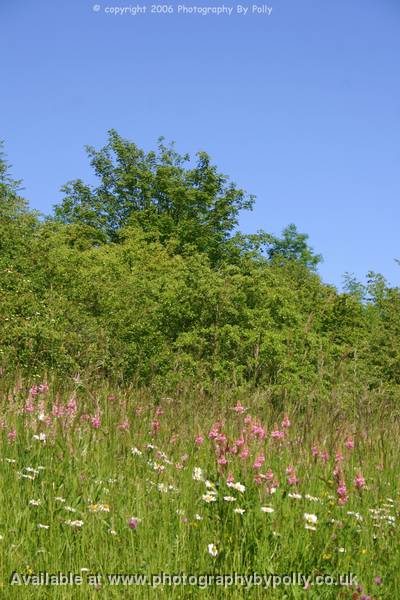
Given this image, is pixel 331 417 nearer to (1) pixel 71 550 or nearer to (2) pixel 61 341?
(1) pixel 71 550

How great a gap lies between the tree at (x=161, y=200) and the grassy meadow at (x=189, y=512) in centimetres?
2798

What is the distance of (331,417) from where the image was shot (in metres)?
5.63

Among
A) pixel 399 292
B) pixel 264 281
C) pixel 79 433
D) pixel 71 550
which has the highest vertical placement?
pixel 399 292

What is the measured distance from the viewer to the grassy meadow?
12.2 feet

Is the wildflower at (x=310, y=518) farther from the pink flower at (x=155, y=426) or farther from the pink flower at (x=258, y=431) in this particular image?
the pink flower at (x=155, y=426)

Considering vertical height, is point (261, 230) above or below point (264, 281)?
above

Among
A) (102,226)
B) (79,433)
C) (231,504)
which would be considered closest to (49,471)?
(79,433)

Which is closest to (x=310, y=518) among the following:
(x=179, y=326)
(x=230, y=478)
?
(x=230, y=478)

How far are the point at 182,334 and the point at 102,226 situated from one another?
83.6ft

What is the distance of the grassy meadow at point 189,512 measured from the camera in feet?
12.2

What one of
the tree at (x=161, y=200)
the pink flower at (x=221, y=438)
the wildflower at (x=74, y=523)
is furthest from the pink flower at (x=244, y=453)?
the tree at (x=161, y=200)

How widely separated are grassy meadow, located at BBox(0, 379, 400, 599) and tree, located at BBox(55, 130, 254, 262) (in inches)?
1102

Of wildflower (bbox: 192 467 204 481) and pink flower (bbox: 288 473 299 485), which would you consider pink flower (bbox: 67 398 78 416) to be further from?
pink flower (bbox: 288 473 299 485)

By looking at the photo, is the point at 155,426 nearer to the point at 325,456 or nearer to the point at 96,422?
the point at 96,422
